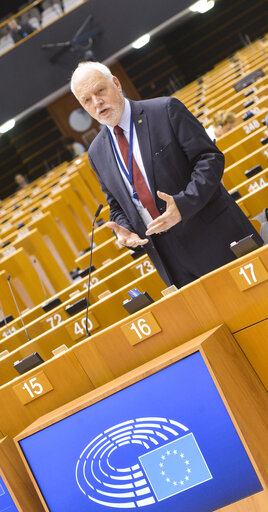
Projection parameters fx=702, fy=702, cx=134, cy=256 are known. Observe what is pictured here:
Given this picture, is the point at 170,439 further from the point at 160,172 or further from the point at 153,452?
the point at 160,172

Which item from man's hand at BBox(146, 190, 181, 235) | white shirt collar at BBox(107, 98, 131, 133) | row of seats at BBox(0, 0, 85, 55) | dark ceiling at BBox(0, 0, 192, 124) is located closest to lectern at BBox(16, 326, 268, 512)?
man's hand at BBox(146, 190, 181, 235)

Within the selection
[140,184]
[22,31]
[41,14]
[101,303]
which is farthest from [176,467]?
[41,14]

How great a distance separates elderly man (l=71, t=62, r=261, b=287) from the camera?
152 cm

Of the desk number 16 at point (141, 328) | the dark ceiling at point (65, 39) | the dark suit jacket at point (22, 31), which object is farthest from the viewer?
the dark suit jacket at point (22, 31)

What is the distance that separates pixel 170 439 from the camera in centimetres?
123

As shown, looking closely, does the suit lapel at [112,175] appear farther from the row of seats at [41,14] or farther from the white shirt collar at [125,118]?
the row of seats at [41,14]

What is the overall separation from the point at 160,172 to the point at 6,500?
768 millimetres

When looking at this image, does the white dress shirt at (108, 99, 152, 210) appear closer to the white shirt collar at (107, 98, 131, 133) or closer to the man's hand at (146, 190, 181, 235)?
the white shirt collar at (107, 98, 131, 133)

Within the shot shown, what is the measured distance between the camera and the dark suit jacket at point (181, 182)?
59.3 inches

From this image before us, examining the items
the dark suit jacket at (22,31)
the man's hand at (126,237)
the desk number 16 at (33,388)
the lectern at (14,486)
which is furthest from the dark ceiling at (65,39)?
the lectern at (14,486)

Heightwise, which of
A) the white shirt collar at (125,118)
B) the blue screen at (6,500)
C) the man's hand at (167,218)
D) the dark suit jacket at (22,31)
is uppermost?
the dark suit jacket at (22,31)

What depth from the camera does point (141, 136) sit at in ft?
5.11

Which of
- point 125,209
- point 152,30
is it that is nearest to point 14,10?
point 152,30

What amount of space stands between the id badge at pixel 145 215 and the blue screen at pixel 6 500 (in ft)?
2.09
